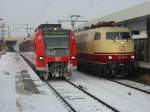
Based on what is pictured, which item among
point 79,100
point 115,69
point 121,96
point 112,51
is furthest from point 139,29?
point 79,100

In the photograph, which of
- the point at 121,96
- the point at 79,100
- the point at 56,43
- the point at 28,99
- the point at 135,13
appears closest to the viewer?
the point at 28,99

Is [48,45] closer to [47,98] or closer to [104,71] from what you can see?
[104,71]

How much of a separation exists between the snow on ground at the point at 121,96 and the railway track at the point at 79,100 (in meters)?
0.34

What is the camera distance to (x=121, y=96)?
16656 millimetres

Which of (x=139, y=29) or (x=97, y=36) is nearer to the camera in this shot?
(x=97, y=36)

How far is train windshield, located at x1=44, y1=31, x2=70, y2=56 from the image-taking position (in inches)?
920

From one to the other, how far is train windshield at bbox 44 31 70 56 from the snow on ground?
9.14ft

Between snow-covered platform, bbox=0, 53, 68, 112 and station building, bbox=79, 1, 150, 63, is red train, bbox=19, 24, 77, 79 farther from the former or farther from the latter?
station building, bbox=79, 1, 150, 63

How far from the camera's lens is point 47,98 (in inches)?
629

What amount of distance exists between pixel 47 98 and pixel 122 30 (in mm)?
9580

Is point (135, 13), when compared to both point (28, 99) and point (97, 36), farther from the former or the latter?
point (28, 99)

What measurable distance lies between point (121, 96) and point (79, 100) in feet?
6.07

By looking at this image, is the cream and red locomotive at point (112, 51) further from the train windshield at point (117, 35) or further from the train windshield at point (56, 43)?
the train windshield at point (56, 43)

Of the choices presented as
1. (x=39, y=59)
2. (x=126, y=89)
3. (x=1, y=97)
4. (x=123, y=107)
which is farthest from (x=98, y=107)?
(x=39, y=59)
